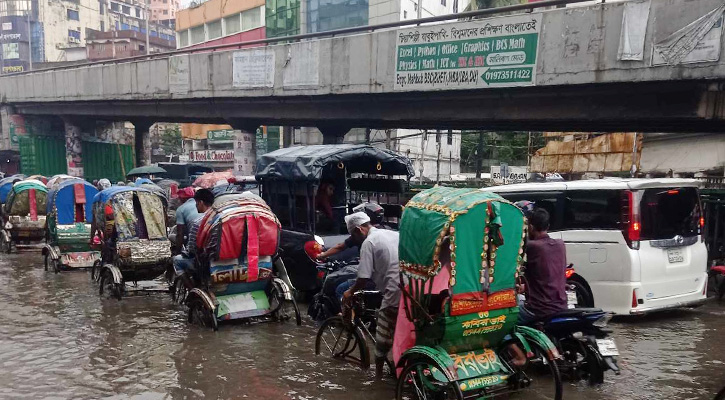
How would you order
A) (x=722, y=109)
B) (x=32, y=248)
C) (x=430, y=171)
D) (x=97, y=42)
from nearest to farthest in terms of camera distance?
(x=722, y=109) < (x=32, y=248) < (x=430, y=171) < (x=97, y=42)

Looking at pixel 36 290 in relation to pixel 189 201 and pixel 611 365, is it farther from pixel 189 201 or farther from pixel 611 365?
pixel 611 365

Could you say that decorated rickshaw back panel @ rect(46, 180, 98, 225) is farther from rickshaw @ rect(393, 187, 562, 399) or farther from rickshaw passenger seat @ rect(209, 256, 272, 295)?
rickshaw @ rect(393, 187, 562, 399)

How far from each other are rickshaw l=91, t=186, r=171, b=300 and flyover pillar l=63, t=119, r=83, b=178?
2324 cm

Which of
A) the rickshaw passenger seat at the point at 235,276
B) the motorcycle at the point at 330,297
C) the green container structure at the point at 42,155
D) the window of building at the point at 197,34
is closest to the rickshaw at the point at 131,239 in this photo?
the rickshaw passenger seat at the point at 235,276

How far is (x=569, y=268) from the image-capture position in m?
6.96

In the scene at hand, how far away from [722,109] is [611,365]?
26.8ft

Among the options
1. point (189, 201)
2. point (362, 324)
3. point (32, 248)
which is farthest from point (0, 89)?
point (362, 324)

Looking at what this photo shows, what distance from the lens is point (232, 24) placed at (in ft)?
176

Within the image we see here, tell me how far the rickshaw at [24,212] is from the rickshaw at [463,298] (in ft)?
42.7

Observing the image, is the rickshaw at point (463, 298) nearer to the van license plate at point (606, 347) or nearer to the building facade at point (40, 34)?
the van license plate at point (606, 347)

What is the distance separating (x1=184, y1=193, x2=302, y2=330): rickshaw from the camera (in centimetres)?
718

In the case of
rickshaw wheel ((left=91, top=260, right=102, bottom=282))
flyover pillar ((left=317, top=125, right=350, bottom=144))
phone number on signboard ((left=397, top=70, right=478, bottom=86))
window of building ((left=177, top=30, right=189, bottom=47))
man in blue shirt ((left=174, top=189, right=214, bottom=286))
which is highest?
window of building ((left=177, top=30, right=189, bottom=47))

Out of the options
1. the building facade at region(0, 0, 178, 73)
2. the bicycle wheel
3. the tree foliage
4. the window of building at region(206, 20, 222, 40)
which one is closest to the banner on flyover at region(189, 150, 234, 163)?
the window of building at region(206, 20, 222, 40)

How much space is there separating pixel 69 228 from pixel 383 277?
30.2 ft
